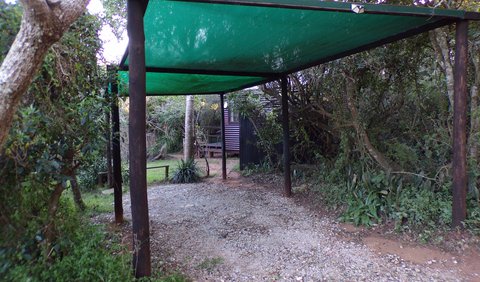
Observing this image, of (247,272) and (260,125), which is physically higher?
(260,125)

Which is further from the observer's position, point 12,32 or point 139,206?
point 139,206

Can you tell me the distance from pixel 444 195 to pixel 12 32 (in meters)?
4.57

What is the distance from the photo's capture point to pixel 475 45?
3.71 metres

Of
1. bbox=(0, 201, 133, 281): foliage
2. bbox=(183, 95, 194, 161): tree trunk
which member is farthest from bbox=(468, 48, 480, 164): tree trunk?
bbox=(183, 95, 194, 161): tree trunk

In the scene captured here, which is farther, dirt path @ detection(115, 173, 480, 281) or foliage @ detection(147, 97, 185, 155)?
foliage @ detection(147, 97, 185, 155)

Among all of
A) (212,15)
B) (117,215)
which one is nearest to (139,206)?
(212,15)

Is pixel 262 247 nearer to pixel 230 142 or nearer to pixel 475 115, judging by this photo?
pixel 475 115

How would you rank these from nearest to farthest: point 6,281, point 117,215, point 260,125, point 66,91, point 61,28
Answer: point 61,28, point 6,281, point 66,91, point 117,215, point 260,125

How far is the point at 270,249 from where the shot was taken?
10.9 feet

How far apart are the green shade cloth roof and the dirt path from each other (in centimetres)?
221

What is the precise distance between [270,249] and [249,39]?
7.61 ft

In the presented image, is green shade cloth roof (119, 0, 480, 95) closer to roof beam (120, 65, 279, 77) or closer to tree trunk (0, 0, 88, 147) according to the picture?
roof beam (120, 65, 279, 77)

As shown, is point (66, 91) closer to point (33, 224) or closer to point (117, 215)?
point (33, 224)

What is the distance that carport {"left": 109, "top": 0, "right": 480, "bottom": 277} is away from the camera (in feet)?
7.90
